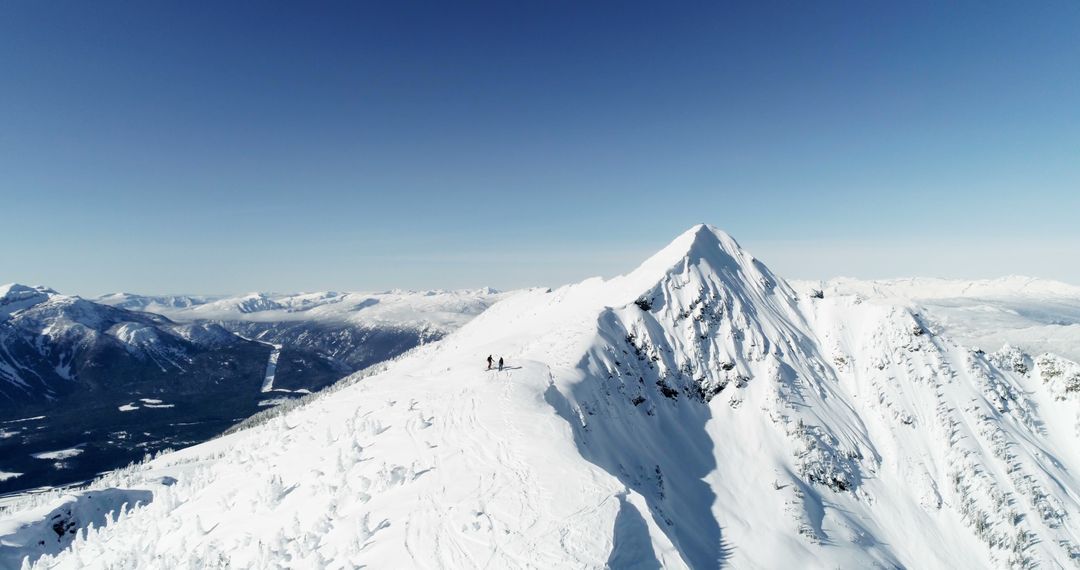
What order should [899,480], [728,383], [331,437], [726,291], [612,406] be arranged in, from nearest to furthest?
1. [331,437]
2. [612,406]
3. [899,480]
4. [728,383]
5. [726,291]

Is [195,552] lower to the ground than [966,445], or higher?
higher

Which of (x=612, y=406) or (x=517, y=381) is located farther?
(x=612, y=406)

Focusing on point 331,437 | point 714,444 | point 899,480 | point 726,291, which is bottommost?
point 899,480

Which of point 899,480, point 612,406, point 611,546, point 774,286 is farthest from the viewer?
point 774,286

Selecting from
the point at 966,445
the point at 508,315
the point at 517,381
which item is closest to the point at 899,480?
the point at 966,445

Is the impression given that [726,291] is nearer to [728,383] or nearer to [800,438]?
[728,383]

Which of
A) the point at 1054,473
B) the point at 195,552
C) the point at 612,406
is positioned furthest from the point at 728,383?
the point at 195,552
